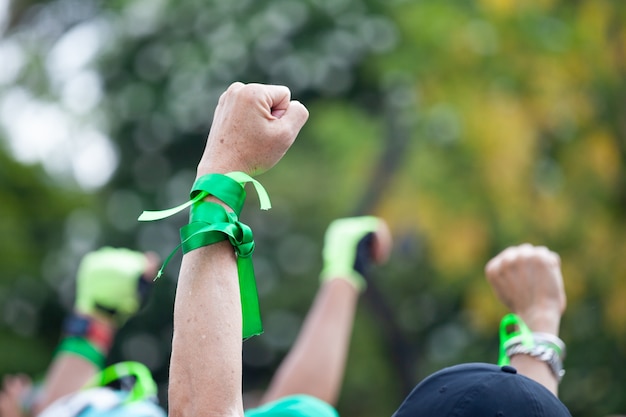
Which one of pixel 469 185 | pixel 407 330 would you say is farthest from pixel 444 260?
pixel 407 330

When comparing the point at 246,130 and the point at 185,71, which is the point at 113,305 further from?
the point at 185,71

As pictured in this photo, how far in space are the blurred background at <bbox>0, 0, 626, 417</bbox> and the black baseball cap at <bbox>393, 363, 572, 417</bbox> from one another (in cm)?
742

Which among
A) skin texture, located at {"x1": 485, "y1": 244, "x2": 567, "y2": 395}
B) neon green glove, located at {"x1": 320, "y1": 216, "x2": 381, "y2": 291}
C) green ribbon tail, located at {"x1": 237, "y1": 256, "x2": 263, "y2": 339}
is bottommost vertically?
neon green glove, located at {"x1": 320, "y1": 216, "x2": 381, "y2": 291}

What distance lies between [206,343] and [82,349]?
6.37 ft

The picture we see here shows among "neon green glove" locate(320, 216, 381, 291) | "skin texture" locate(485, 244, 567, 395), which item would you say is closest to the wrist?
"skin texture" locate(485, 244, 567, 395)

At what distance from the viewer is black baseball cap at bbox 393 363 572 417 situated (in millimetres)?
1617

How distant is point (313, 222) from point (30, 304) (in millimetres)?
4130

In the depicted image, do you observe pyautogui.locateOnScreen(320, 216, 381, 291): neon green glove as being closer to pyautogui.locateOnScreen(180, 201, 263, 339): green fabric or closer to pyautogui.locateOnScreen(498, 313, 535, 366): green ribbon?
pyautogui.locateOnScreen(498, 313, 535, 366): green ribbon

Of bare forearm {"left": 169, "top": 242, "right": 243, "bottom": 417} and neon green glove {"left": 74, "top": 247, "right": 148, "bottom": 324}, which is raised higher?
bare forearm {"left": 169, "top": 242, "right": 243, "bottom": 417}

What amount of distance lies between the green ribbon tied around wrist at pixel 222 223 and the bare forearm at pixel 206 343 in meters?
0.03

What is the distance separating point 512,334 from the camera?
2.18 metres

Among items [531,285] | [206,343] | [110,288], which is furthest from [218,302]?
[110,288]

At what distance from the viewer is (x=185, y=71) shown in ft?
46.3

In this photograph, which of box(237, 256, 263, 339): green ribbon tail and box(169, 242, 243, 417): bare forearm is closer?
box(169, 242, 243, 417): bare forearm
